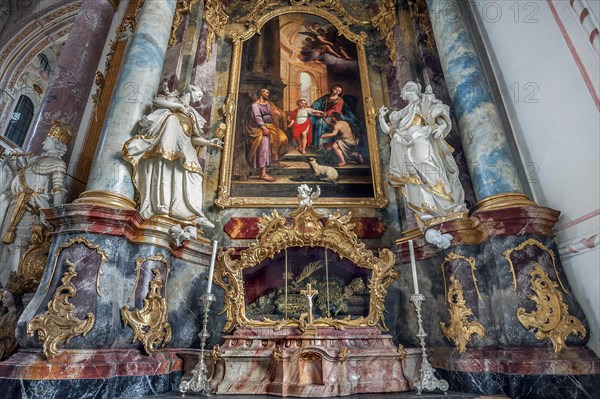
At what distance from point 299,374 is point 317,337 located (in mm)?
455

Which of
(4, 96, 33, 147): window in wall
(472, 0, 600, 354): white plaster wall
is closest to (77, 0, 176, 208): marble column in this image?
(472, 0, 600, 354): white plaster wall

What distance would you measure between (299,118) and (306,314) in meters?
3.57

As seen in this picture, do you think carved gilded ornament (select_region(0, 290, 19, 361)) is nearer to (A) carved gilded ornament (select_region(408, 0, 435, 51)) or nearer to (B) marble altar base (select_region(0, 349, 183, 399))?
(B) marble altar base (select_region(0, 349, 183, 399))

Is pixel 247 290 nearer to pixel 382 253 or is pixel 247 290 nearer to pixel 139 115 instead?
pixel 382 253

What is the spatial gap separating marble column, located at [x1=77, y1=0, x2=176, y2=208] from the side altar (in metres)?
1.60

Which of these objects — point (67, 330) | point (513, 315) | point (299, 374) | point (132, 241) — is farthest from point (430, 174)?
point (67, 330)

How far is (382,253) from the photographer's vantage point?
4781 millimetres

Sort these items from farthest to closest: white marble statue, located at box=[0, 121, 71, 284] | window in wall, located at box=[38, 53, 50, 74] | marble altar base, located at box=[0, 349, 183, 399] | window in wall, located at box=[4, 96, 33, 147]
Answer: window in wall, located at box=[38, 53, 50, 74], window in wall, located at box=[4, 96, 33, 147], white marble statue, located at box=[0, 121, 71, 284], marble altar base, located at box=[0, 349, 183, 399]

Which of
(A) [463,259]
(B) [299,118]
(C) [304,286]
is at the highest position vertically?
(B) [299,118]

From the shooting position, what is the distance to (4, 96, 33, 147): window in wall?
522 inches

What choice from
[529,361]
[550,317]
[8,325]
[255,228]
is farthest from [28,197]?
[550,317]

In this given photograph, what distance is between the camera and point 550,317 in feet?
11.2

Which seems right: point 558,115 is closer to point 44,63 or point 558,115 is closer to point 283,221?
point 283,221

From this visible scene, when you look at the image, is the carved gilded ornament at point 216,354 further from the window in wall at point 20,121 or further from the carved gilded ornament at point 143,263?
the window in wall at point 20,121
